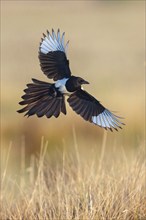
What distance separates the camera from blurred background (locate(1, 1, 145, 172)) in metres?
8.91

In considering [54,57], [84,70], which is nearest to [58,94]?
[54,57]

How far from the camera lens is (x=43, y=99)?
4559 mm

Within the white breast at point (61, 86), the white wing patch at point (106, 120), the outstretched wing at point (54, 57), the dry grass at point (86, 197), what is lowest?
the dry grass at point (86, 197)

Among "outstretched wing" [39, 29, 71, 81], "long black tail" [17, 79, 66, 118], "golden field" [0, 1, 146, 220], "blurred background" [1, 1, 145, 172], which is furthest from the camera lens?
"blurred background" [1, 1, 145, 172]

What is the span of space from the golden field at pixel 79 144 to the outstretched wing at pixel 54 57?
496 millimetres

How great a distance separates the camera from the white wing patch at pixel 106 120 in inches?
180

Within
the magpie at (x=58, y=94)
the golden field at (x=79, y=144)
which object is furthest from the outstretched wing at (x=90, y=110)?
the golden field at (x=79, y=144)

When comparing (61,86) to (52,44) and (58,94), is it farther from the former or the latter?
(52,44)

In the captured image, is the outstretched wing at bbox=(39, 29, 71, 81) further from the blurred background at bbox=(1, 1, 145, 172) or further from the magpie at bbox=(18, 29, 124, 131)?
the blurred background at bbox=(1, 1, 145, 172)

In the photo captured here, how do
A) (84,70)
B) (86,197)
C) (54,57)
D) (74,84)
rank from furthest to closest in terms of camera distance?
(84,70) → (86,197) → (54,57) → (74,84)

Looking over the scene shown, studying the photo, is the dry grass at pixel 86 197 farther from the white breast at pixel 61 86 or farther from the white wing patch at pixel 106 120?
the white breast at pixel 61 86

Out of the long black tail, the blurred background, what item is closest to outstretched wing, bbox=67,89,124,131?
the long black tail

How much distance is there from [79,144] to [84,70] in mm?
6054

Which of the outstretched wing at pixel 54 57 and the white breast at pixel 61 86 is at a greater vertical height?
the outstretched wing at pixel 54 57
